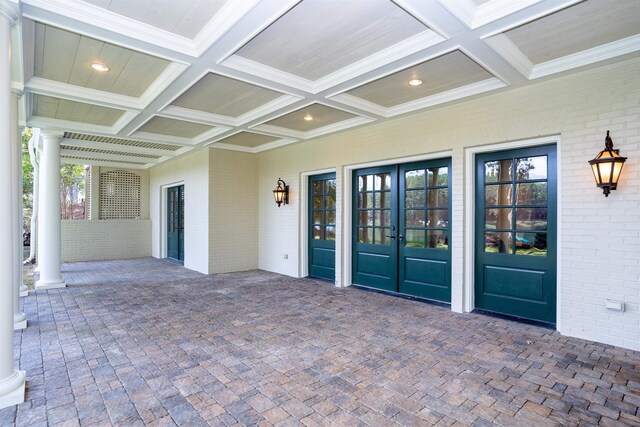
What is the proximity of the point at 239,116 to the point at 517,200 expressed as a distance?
4129 millimetres

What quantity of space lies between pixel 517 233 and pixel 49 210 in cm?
731

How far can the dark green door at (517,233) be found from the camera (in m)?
4.06

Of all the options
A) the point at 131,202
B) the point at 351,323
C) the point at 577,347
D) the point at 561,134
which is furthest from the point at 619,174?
the point at 131,202

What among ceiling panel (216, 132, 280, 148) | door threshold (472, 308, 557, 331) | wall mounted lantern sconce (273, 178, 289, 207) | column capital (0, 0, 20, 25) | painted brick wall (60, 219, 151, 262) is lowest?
door threshold (472, 308, 557, 331)

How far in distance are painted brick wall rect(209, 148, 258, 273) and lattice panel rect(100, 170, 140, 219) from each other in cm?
494

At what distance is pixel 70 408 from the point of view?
238cm

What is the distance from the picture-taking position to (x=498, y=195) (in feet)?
14.7

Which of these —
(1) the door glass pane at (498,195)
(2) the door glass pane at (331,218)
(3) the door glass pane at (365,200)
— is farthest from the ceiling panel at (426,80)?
(2) the door glass pane at (331,218)

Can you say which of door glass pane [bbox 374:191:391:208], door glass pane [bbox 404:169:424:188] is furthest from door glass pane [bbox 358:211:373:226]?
door glass pane [bbox 404:169:424:188]

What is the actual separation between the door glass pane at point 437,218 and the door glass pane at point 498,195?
60cm

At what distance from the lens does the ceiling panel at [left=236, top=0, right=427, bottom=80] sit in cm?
274

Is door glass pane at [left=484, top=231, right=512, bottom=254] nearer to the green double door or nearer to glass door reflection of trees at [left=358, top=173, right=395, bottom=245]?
the green double door

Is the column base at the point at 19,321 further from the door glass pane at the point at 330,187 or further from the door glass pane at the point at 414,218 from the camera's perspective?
the door glass pane at the point at 414,218

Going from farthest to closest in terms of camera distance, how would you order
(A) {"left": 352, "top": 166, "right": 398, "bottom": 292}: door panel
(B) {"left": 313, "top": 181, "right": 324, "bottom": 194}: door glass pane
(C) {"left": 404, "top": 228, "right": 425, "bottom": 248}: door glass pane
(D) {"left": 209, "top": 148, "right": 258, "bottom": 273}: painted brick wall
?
(D) {"left": 209, "top": 148, "right": 258, "bottom": 273}: painted brick wall → (B) {"left": 313, "top": 181, "right": 324, "bottom": 194}: door glass pane → (A) {"left": 352, "top": 166, "right": 398, "bottom": 292}: door panel → (C) {"left": 404, "top": 228, "right": 425, "bottom": 248}: door glass pane
